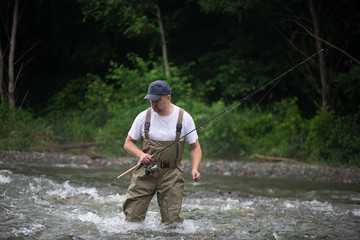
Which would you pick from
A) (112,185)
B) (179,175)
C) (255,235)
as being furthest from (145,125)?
(112,185)

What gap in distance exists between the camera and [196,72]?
16.2m

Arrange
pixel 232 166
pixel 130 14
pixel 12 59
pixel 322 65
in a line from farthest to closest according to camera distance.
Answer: pixel 130 14 < pixel 12 59 < pixel 322 65 < pixel 232 166

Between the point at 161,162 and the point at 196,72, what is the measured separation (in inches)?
467

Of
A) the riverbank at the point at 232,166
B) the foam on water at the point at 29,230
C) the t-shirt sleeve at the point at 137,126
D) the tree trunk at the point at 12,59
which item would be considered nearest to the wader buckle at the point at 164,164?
the t-shirt sleeve at the point at 137,126

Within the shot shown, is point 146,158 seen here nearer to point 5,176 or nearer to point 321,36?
point 5,176

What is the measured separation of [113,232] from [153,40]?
36.0 ft

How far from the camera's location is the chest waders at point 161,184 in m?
4.53

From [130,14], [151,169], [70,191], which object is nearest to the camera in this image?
[151,169]

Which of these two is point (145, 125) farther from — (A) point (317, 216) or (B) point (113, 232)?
(A) point (317, 216)

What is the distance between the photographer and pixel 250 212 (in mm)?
6512

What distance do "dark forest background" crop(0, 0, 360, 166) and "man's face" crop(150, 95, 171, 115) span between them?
7926mm

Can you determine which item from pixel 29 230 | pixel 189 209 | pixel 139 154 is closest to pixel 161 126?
pixel 139 154

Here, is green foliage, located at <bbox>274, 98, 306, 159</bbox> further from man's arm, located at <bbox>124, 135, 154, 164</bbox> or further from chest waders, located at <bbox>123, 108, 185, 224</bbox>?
man's arm, located at <bbox>124, 135, 154, 164</bbox>

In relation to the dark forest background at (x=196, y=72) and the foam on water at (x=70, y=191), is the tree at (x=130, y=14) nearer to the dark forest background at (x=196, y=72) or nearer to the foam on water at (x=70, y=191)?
the dark forest background at (x=196, y=72)
